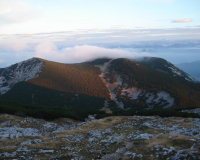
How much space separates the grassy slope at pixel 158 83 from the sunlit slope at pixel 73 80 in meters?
21.3

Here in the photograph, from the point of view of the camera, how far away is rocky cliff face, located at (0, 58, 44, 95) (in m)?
154

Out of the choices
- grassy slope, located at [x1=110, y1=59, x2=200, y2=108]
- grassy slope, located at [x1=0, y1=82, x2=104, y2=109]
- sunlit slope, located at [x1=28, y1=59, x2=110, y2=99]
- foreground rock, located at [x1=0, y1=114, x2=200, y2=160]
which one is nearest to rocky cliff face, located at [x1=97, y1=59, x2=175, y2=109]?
grassy slope, located at [x1=110, y1=59, x2=200, y2=108]

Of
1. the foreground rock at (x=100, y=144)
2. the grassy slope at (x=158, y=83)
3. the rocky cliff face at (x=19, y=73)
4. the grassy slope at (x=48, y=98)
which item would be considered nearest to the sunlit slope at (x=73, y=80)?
the grassy slope at (x=48, y=98)

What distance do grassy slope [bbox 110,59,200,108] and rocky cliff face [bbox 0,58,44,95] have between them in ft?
231

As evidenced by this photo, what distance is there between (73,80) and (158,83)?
2590 inches

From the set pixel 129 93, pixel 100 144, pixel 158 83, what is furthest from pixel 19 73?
pixel 100 144

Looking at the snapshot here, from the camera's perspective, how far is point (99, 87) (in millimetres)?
132000

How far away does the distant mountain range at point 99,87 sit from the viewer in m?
106

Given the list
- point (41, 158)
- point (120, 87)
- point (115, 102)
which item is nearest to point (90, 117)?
point (41, 158)

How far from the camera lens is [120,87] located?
131 m

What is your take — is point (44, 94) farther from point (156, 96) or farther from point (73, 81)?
point (156, 96)

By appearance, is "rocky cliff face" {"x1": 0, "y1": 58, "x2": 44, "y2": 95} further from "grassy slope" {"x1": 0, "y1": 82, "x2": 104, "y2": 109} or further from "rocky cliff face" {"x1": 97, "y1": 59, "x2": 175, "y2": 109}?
"rocky cliff face" {"x1": 97, "y1": 59, "x2": 175, "y2": 109}

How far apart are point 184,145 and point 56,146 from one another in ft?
53.2

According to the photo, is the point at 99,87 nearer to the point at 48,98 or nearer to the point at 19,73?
the point at 48,98
